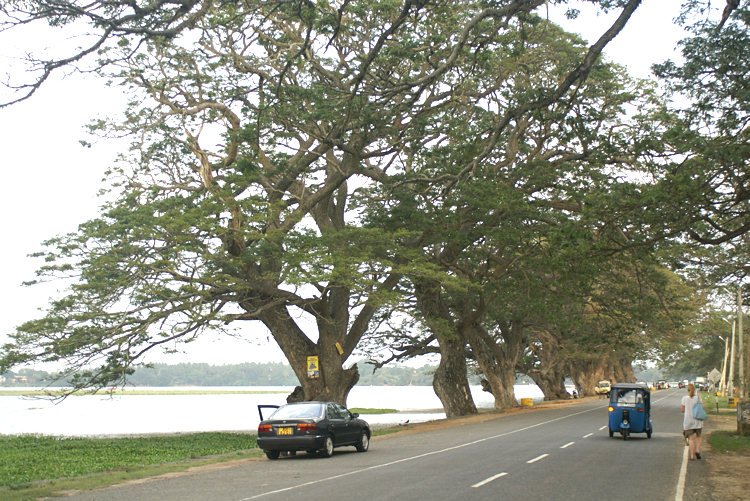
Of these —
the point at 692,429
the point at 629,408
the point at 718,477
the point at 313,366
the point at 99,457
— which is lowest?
the point at 718,477

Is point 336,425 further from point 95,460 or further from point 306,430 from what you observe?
point 95,460

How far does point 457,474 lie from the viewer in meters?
13.4

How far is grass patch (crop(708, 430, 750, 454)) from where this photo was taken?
19.0 meters

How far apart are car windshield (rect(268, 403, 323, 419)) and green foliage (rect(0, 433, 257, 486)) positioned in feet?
8.96

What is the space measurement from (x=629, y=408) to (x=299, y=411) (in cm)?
1001

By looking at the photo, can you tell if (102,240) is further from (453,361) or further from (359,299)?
(453,361)

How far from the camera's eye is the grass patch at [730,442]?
19.0m

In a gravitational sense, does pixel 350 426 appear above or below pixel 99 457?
above

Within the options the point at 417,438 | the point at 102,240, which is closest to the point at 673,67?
the point at 417,438

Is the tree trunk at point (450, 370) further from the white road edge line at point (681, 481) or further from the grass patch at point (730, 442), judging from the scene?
the white road edge line at point (681, 481)

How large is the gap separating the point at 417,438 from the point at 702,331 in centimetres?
4350

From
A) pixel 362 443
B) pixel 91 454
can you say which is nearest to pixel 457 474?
pixel 362 443

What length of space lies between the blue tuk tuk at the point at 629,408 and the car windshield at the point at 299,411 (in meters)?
8.91

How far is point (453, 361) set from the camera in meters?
37.8
